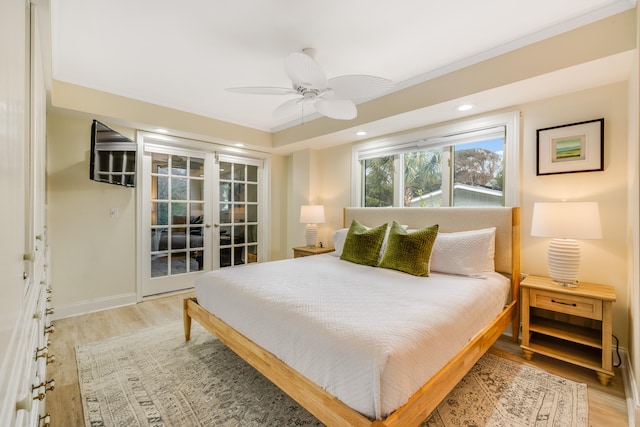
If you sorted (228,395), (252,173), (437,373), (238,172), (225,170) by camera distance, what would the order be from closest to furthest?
1. (437,373)
2. (228,395)
3. (225,170)
4. (238,172)
5. (252,173)

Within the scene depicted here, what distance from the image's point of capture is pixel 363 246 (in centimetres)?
298

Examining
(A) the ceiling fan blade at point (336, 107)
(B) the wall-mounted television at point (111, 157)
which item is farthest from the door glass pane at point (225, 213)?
(A) the ceiling fan blade at point (336, 107)

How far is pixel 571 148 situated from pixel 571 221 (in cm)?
73

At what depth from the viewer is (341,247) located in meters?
3.42

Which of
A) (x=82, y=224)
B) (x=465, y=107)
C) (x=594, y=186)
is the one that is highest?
(x=465, y=107)

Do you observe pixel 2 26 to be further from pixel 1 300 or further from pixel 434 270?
pixel 434 270

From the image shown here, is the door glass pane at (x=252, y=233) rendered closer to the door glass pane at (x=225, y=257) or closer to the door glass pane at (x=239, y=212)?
the door glass pane at (x=239, y=212)

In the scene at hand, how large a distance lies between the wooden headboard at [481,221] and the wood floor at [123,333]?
0.76 meters

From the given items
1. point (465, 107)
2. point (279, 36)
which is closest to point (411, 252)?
point (465, 107)

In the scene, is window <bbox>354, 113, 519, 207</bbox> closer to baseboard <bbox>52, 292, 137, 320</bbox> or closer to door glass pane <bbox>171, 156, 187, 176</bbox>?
door glass pane <bbox>171, 156, 187, 176</bbox>

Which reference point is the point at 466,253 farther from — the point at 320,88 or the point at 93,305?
the point at 93,305

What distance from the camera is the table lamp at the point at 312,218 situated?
430cm

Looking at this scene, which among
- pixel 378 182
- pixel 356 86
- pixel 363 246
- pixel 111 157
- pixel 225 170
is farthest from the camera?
pixel 225 170

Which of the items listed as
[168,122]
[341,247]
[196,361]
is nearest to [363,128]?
[341,247]
